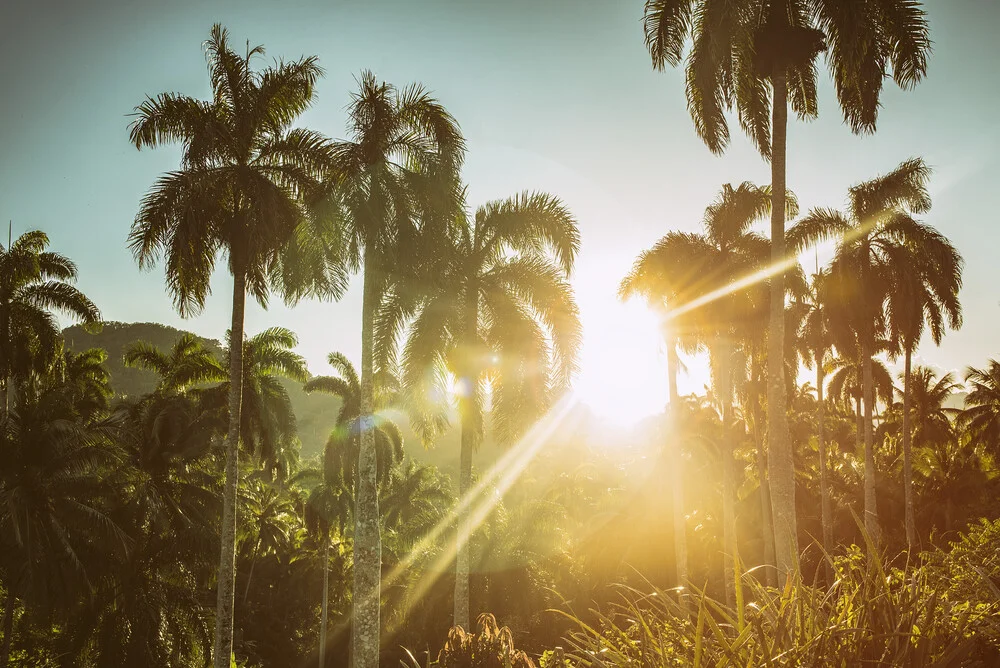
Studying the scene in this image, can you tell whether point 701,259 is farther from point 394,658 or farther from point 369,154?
point 394,658

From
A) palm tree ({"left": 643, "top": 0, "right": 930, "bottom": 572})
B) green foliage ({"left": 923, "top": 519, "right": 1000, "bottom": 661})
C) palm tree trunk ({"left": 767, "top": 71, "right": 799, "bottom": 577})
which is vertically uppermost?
palm tree ({"left": 643, "top": 0, "right": 930, "bottom": 572})

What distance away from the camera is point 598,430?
7238 cm

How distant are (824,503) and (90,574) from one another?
2961 centimetres

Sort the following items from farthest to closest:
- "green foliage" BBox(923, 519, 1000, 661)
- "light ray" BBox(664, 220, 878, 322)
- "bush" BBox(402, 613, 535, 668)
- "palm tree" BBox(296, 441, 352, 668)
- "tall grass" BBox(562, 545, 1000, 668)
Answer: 1. "palm tree" BBox(296, 441, 352, 668)
2. "light ray" BBox(664, 220, 878, 322)
3. "bush" BBox(402, 613, 535, 668)
4. "green foliage" BBox(923, 519, 1000, 661)
5. "tall grass" BBox(562, 545, 1000, 668)

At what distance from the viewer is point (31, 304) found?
21.9 m

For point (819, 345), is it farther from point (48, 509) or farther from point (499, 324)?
point (48, 509)

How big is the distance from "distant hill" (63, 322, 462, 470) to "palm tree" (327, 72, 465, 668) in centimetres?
7109

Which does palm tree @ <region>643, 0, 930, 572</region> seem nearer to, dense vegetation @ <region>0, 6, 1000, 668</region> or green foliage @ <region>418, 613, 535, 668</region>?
dense vegetation @ <region>0, 6, 1000, 668</region>

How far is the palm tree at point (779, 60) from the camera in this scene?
1091 centimetres

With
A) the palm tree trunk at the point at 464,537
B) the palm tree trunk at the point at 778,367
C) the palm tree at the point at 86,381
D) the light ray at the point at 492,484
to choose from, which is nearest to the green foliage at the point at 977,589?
the palm tree trunk at the point at 778,367

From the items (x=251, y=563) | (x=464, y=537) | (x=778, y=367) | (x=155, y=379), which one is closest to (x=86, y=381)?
(x=251, y=563)

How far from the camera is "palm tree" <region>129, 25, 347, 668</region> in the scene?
1563 centimetres

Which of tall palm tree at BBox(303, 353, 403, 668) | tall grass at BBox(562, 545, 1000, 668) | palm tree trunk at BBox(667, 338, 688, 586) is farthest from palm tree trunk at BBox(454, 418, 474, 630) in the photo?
tall grass at BBox(562, 545, 1000, 668)

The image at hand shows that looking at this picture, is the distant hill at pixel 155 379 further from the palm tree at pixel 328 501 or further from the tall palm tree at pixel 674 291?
the tall palm tree at pixel 674 291
